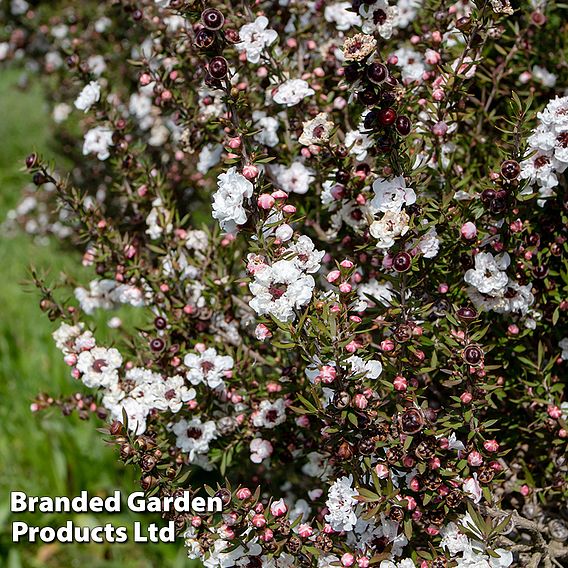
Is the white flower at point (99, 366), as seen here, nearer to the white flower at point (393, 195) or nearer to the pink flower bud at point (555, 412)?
the white flower at point (393, 195)

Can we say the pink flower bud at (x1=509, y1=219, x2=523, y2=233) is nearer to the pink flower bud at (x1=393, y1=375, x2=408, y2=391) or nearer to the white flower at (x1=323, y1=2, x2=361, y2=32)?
the pink flower bud at (x1=393, y1=375, x2=408, y2=391)

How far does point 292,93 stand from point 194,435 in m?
1.07

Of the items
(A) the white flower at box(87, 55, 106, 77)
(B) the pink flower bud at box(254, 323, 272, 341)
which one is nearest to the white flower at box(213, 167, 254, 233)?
(B) the pink flower bud at box(254, 323, 272, 341)

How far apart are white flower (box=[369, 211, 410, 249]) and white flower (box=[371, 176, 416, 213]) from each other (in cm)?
2

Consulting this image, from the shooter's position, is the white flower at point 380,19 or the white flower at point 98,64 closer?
the white flower at point 380,19

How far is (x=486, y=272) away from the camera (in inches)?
75.5

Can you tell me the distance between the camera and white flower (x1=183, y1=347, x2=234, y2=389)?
2.15 m

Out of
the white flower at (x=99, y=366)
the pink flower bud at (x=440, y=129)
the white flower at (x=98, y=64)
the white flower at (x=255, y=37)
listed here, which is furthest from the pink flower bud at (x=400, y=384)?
the white flower at (x=98, y=64)

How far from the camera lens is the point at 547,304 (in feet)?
6.93

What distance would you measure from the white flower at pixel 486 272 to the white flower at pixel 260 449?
78 centimetres

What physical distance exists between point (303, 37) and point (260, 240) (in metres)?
1.25

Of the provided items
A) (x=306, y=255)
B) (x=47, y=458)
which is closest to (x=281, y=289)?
(x=306, y=255)

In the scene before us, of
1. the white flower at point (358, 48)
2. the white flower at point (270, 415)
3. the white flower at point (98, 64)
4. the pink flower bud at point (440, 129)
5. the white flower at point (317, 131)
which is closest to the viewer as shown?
the white flower at point (358, 48)

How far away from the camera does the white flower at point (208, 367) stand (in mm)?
2154
